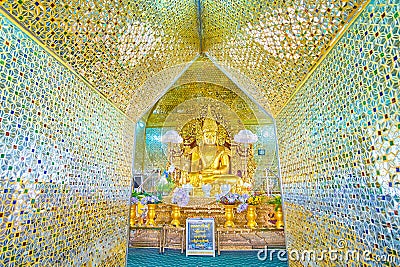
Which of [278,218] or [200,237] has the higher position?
[278,218]

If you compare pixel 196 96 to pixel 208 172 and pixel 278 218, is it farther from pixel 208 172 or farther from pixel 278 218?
pixel 278 218

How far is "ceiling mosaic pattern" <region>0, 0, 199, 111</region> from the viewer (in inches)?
48.2

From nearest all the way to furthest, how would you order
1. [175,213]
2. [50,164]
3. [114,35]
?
1. [50,164]
2. [114,35]
3. [175,213]

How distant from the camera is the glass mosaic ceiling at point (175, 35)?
127cm

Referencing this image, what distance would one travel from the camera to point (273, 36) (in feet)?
5.94

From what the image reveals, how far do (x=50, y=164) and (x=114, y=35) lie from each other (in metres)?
0.97

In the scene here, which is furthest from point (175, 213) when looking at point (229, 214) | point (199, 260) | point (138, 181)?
point (138, 181)

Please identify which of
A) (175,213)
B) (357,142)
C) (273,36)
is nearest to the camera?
(357,142)

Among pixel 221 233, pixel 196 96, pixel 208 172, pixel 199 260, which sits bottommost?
pixel 199 260

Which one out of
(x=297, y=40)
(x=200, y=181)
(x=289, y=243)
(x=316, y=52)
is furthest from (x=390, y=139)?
(x=200, y=181)

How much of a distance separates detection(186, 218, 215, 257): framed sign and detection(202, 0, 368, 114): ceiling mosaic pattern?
248cm

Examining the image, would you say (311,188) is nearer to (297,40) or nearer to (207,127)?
(297,40)

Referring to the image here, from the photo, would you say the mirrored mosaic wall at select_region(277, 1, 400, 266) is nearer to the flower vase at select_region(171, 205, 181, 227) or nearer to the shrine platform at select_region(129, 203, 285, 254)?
the shrine platform at select_region(129, 203, 285, 254)

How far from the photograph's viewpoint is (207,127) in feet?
27.0
